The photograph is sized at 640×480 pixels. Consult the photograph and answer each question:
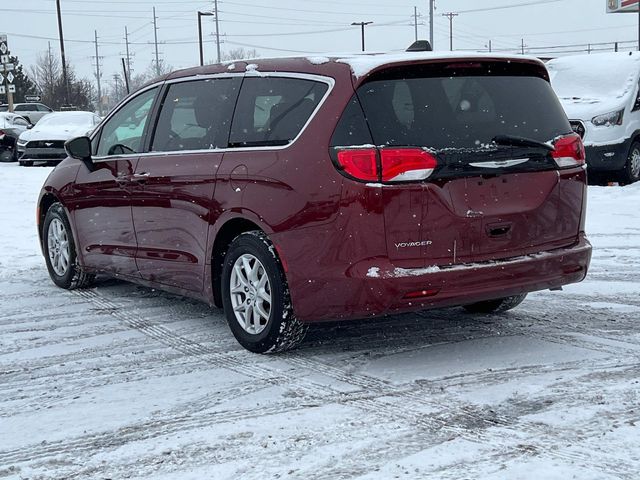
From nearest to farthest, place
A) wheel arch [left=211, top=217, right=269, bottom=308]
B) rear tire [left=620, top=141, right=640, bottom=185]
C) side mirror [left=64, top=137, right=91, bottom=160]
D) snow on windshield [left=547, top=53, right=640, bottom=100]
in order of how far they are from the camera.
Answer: wheel arch [left=211, top=217, right=269, bottom=308] < side mirror [left=64, top=137, right=91, bottom=160] < rear tire [left=620, top=141, right=640, bottom=185] < snow on windshield [left=547, top=53, right=640, bottom=100]

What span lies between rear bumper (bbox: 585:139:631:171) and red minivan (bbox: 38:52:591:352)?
9252mm

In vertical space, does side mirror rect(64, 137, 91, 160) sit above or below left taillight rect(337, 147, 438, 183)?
above

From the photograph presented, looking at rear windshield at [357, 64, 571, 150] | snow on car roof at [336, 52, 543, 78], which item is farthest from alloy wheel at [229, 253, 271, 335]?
snow on car roof at [336, 52, 543, 78]

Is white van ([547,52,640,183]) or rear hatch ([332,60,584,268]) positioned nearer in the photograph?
rear hatch ([332,60,584,268])

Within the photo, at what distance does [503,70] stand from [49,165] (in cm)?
2108

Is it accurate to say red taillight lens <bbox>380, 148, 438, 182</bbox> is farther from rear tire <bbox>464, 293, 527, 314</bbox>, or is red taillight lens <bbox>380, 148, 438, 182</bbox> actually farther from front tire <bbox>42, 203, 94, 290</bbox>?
front tire <bbox>42, 203, 94, 290</bbox>

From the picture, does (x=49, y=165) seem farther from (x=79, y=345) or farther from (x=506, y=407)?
(x=506, y=407)

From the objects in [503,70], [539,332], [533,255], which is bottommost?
[539,332]

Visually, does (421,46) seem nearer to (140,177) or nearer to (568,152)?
(568,152)

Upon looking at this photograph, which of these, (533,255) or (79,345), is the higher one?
(533,255)

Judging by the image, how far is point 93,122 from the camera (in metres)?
25.5

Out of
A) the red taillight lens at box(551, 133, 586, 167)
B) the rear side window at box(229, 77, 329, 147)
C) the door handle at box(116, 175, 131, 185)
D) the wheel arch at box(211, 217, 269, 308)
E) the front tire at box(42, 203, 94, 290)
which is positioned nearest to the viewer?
the rear side window at box(229, 77, 329, 147)

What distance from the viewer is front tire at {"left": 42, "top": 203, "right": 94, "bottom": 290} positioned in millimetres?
7637

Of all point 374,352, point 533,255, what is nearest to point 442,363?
point 374,352
